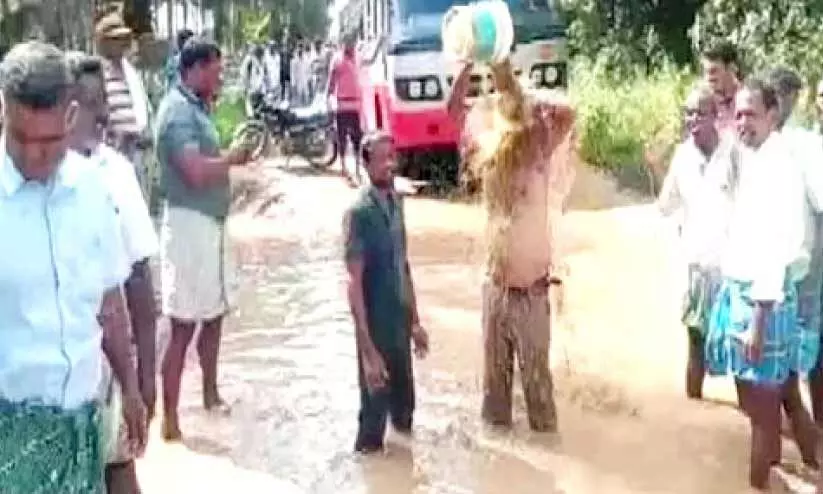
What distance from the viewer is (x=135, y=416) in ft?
15.2

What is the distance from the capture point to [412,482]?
7.45m

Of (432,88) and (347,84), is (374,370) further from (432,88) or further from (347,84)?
(347,84)

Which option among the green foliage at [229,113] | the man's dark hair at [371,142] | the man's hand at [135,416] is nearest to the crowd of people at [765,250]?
the man's dark hair at [371,142]

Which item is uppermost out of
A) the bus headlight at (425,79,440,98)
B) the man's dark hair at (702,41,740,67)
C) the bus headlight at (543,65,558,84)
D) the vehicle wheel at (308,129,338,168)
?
the man's dark hair at (702,41,740,67)

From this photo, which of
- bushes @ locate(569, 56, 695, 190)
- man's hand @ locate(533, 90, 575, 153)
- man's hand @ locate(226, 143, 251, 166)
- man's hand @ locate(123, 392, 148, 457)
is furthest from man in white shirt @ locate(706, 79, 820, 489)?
bushes @ locate(569, 56, 695, 190)

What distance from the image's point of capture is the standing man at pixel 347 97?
63.5ft

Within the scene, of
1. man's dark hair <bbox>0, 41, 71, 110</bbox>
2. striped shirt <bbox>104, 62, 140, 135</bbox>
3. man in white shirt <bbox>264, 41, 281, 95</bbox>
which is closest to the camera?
man's dark hair <bbox>0, 41, 71, 110</bbox>

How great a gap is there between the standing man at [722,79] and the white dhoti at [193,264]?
90.6 inches

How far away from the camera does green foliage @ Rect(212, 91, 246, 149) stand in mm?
19984

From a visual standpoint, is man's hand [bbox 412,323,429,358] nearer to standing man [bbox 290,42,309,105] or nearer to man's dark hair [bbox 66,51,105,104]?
man's dark hair [bbox 66,51,105,104]

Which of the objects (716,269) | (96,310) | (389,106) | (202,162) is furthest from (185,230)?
(389,106)

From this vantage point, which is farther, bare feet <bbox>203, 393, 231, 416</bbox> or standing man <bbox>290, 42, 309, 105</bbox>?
standing man <bbox>290, 42, 309, 105</bbox>

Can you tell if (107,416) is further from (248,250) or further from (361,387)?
(248,250)

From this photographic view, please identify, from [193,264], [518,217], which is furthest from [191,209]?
[518,217]
